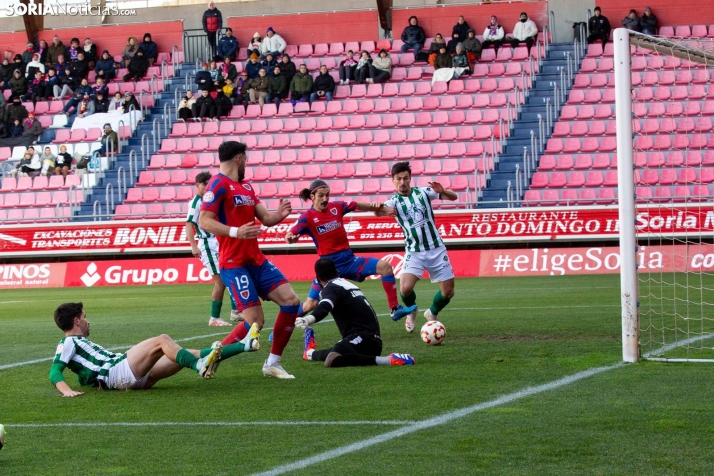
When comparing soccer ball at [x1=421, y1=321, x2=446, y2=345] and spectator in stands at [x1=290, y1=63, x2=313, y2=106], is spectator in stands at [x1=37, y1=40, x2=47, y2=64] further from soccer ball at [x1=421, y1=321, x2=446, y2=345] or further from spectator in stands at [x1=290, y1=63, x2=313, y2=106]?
soccer ball at [x1=421, y1=321, x2=446, y2=345]

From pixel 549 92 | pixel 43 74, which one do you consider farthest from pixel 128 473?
pixel 43 74

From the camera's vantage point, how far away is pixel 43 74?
33.9 meters

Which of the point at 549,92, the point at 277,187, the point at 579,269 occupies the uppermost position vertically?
the point at 549,92

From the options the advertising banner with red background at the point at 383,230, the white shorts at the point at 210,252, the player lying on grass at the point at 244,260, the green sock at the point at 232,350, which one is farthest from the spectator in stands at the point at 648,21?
the green sock at the point at 232,350

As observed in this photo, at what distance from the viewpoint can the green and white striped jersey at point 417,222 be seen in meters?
11.8

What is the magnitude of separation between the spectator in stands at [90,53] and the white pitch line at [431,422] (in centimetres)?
2882

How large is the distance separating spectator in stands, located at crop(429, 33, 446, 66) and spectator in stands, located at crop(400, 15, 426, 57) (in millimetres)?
829

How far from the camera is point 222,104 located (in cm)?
3103

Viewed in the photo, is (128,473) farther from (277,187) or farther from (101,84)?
(101,84)

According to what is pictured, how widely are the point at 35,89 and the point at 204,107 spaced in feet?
21.2

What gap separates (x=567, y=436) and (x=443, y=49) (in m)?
25.5

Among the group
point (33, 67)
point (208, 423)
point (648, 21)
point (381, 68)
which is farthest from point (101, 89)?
point (208, 423)

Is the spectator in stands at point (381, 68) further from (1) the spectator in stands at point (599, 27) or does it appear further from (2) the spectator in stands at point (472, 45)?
(1) the spectator in stands at point (599, 27)

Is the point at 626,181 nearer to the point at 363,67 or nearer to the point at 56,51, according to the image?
the point at 363,67
